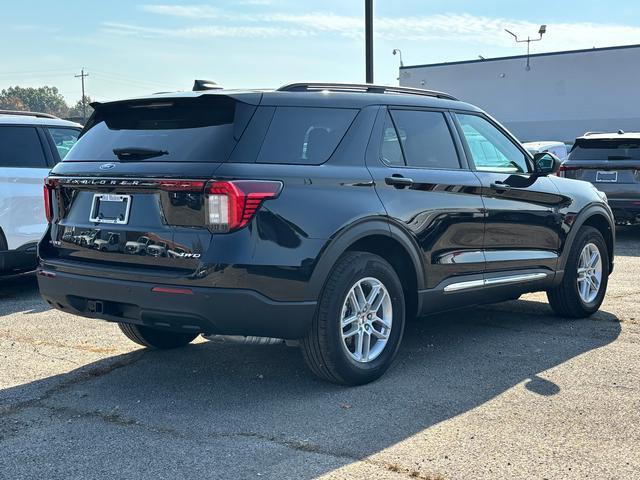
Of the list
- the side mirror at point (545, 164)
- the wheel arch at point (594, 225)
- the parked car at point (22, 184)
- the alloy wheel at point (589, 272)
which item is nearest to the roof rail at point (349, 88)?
the side mirror at point (545, 164)

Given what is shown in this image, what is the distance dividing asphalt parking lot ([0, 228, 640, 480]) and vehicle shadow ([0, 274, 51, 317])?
89 cm

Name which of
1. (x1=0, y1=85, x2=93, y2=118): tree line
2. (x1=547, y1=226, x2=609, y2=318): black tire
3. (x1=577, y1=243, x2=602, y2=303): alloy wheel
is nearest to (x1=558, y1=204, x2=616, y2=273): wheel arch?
(x1=547, y1=226, x2=609, y2=318): black tire

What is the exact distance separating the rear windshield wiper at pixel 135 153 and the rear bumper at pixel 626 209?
902cm

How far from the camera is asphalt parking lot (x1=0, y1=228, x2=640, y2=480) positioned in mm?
3598

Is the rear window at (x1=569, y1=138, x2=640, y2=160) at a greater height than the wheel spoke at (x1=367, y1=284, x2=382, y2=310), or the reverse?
the rear window at (x1=569, y1=138, x2=640, y2=160)

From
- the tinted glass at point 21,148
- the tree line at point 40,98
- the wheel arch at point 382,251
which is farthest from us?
the tree line at point 40,98

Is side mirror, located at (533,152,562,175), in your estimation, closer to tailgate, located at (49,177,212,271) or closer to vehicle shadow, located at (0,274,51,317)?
tailgate, located at (49,177,212,271)

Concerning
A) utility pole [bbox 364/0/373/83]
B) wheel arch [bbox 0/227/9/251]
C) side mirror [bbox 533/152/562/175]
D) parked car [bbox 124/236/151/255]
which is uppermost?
utility pole [bbox 364/0/373/83]

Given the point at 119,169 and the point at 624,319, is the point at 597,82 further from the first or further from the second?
the point at 119,169

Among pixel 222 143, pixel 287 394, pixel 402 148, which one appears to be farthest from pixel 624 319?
pixel 222 143

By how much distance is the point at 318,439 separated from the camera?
12.8 feet

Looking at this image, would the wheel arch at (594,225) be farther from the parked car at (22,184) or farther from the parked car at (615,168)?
the parked car at (22,184)

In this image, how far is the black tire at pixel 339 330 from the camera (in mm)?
4453

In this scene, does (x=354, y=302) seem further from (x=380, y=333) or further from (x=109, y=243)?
(x=109, y=243)
